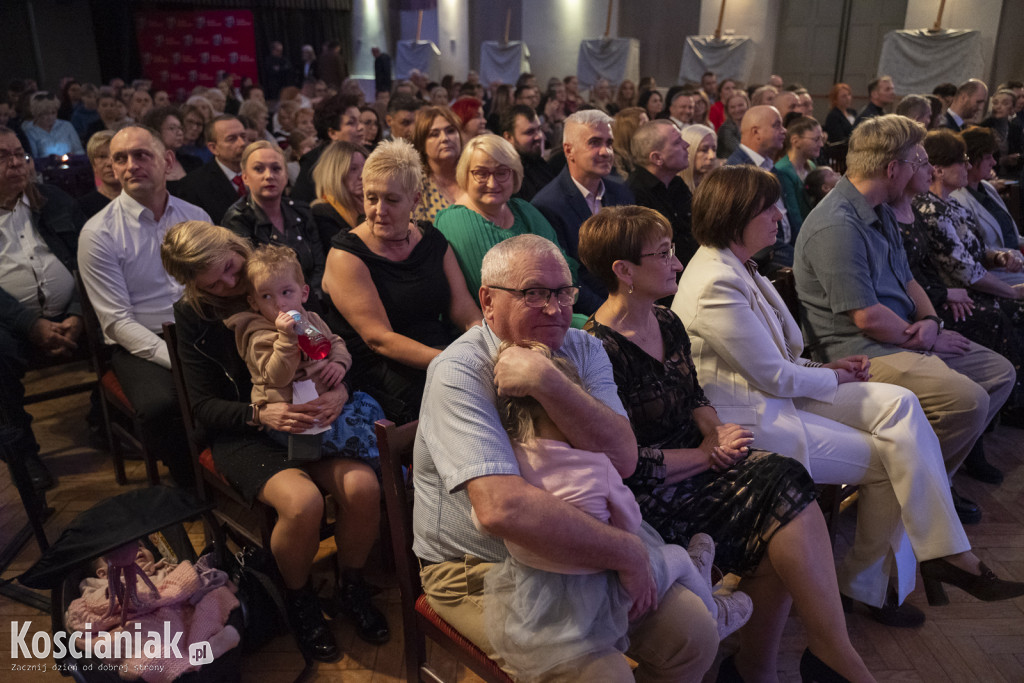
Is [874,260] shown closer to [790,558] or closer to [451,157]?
[790,558]

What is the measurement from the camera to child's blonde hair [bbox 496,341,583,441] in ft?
4.74

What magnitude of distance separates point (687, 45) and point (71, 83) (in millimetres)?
9815

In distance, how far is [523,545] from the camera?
Answer: 1368 millimetres

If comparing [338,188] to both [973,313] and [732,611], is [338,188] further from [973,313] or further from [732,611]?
[973,313]

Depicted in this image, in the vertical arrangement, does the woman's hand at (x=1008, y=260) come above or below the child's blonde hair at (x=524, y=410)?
below

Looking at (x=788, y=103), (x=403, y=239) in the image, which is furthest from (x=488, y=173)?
(x=788, y=103)

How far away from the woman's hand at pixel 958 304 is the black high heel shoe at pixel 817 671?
201 centimetres

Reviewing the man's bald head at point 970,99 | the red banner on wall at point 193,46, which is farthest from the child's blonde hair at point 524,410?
the red banner on wall at point 193,46

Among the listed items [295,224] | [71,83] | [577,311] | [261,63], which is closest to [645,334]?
[577,311]

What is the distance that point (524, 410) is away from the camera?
145cm

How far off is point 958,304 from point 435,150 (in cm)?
243

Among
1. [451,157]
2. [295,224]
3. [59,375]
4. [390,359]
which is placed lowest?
[59,375]

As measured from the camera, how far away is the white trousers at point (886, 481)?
2121 millimetres

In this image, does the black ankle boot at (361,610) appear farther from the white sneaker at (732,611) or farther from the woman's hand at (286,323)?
the white sneaker at (732,611)
